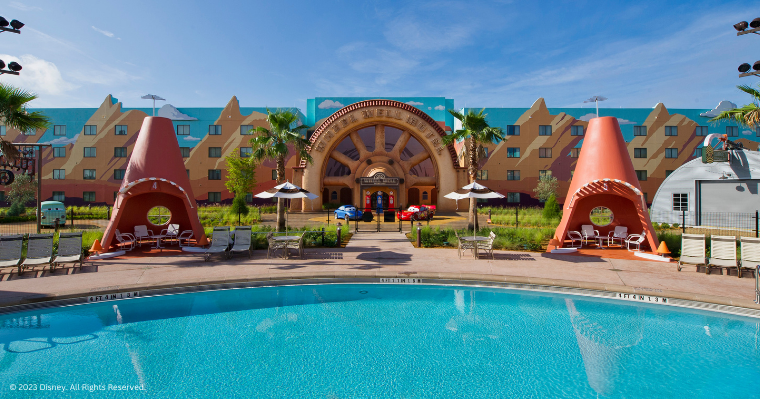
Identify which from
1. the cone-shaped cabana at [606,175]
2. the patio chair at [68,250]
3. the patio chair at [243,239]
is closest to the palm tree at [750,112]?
the cone-shaped cabana at [606,175]

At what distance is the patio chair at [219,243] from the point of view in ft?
41.4

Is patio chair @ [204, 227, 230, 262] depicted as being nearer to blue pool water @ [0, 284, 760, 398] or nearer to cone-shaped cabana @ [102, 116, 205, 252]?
cone-shaped cabana @ [102, 116, 205, 252]

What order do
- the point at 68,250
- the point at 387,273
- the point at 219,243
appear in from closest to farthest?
the point at 387,273, the point at 68,250, the point at 219,243

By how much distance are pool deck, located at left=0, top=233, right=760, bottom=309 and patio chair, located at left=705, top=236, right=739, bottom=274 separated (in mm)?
309

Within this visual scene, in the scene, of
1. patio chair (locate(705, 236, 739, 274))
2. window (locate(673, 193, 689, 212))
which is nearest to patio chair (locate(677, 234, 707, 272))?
patio chair (locate(705, 236, 739, 274))

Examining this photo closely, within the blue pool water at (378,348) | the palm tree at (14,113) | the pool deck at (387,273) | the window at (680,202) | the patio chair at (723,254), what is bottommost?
the blue pool water at (378,348)

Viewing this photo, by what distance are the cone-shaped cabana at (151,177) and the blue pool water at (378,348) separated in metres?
5.94

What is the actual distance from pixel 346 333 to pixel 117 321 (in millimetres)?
4990

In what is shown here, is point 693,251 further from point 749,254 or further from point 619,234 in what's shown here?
point 619,234

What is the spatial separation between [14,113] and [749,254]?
24.0 m

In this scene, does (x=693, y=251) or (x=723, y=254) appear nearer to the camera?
(x=723, y=254)

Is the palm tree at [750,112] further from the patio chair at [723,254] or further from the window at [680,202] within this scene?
the window at [680,202]

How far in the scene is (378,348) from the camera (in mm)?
6473

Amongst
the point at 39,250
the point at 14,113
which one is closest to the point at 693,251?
the point at 39,250
